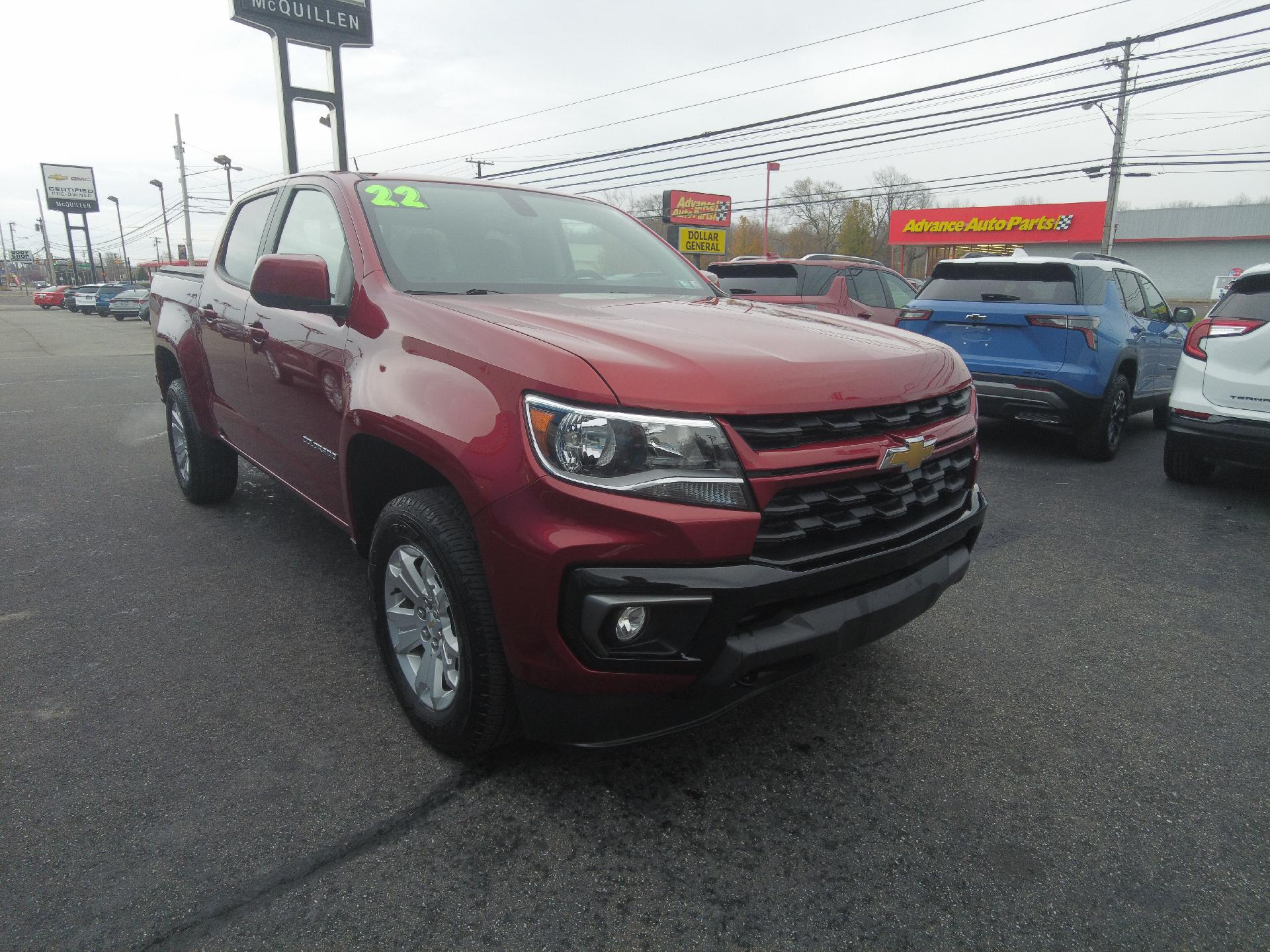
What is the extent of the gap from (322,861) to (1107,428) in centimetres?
651

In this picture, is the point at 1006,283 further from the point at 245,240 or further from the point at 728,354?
the point at 245,240

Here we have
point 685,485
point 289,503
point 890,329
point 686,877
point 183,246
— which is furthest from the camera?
point 183,246

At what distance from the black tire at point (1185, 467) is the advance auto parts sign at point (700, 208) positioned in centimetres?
3134

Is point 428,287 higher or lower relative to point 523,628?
higher

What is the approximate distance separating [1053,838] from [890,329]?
1669 mm

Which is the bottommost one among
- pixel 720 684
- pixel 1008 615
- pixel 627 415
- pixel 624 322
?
pixel 1008 615

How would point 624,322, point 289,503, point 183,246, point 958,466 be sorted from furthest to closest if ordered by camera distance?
1. point 183,246
2. point 289,503
3. point 958,466
4. point 624,322

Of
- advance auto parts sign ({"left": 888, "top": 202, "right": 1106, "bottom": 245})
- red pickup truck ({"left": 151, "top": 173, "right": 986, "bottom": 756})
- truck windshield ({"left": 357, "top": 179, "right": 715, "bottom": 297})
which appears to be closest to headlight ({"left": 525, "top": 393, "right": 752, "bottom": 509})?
red pickup truck ({"left": 151, "top": 173, "right": 986, "bottom": 756})

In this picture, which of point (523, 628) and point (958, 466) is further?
point (958, 466)

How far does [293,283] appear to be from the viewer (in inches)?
103

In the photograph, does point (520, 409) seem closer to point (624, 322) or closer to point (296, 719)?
point (624, 322)

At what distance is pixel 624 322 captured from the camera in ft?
7.68

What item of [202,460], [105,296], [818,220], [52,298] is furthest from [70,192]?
[202,460]

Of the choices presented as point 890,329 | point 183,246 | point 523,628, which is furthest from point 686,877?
point 183,246
